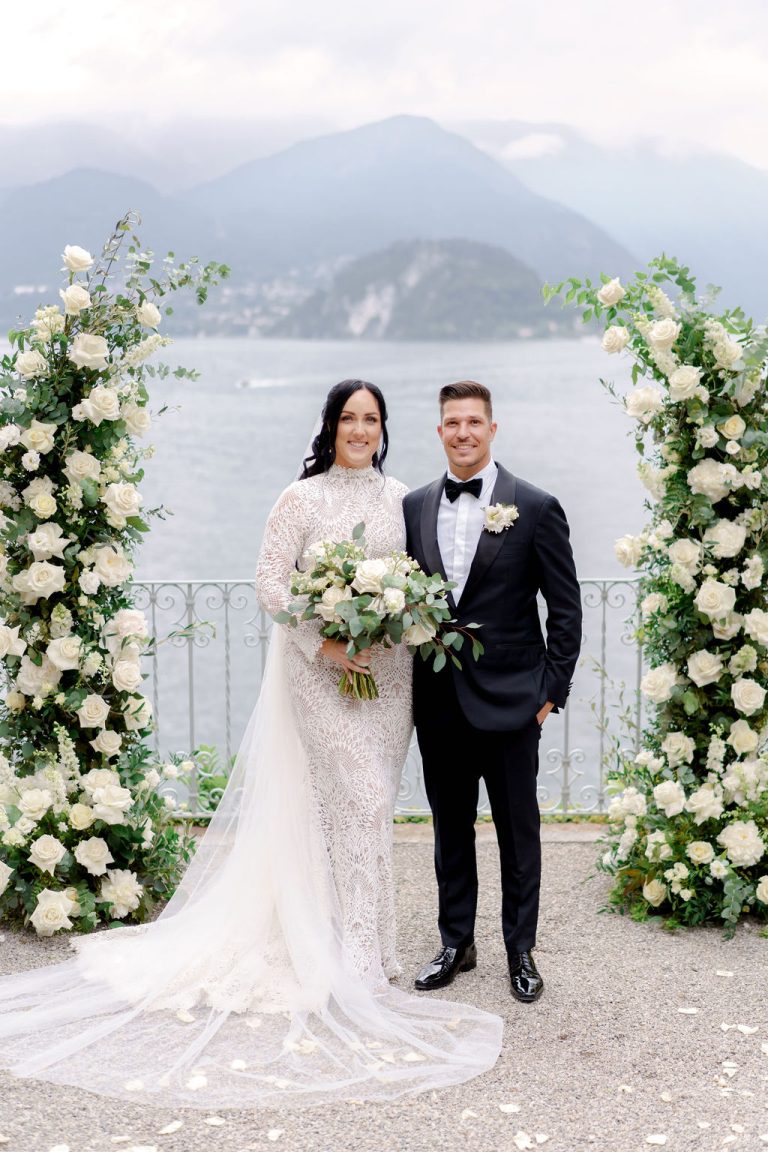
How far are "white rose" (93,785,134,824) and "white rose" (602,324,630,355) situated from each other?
8.42ft

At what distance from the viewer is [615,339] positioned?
4.61 m

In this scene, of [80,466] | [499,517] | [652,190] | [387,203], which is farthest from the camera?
[652,190]

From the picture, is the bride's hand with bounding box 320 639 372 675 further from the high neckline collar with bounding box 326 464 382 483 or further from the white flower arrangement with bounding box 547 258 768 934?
the white flower arrangement with bounding box 547 258 768 934

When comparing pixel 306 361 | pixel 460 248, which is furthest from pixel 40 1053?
pixel 306 361

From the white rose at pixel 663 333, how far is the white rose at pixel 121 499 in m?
2.06

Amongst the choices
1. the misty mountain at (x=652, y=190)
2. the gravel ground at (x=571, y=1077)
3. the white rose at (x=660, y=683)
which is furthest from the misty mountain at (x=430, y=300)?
the gravel ground at (x=571, y=1077)

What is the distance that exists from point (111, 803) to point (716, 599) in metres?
2.49

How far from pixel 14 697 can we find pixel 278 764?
1273 millimetres

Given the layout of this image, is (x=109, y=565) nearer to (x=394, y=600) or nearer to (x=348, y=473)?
(x=348, y=473)

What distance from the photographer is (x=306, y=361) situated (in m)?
56.4

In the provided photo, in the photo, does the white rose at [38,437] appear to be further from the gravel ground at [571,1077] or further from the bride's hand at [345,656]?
the gravel ground at [571,1077]

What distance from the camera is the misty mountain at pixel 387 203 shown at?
58.1 metres

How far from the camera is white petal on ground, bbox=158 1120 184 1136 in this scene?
127 inches

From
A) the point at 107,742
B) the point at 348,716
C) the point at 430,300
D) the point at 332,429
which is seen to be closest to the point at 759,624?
the point at 348,716
